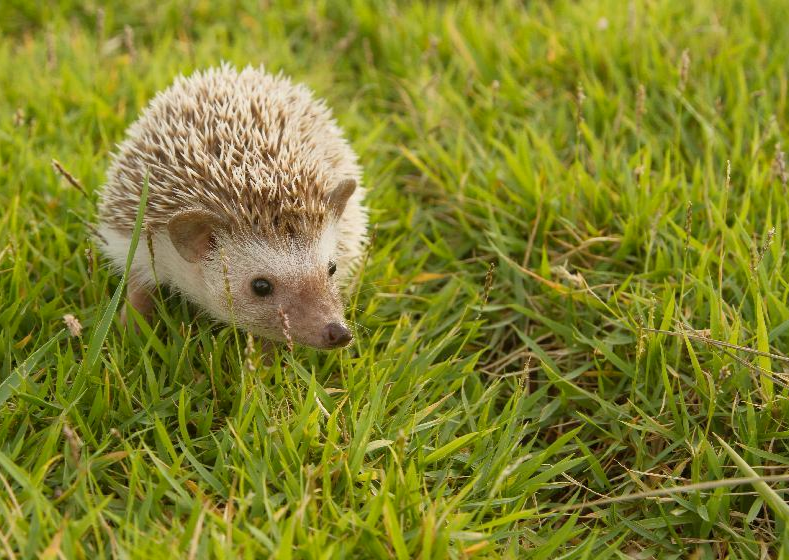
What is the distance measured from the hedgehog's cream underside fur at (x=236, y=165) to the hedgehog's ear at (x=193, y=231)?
0.07 meters

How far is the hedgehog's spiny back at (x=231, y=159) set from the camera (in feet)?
10.8

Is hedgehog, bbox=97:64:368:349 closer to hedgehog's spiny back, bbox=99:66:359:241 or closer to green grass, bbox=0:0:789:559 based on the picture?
Result: hedgehog's spiny back, bbox=99:66:359:241

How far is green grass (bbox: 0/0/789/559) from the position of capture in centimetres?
279

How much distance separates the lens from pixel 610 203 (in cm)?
414

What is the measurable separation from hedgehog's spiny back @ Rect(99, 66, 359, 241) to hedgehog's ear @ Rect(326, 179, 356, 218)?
1.7 inches

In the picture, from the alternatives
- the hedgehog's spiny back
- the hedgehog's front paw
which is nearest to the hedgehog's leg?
the hedgehog's front paw

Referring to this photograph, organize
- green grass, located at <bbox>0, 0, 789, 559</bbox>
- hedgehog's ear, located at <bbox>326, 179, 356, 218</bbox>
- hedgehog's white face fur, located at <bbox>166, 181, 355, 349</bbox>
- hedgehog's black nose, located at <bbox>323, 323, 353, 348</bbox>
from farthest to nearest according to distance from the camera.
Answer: hedgehog's ear, located at <bbox>326, 179, 356, 218</bbox> → hedgehog's white face fur, located at <bbox>166, 181, 355, 349</bbox> → hedgehog's black nose, located at <bbox>323, 323, 353, 348</bbox> → green grass, located at <bbox>0, 0, 789, 559</bbox>

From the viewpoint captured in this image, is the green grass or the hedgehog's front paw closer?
the green grass

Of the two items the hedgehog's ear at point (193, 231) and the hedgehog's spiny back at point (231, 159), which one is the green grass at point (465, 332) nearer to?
the hedgehog's ear at point (193, 231)

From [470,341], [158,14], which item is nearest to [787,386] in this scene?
[470,341]

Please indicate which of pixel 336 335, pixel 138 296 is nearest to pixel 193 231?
pixel 138 296

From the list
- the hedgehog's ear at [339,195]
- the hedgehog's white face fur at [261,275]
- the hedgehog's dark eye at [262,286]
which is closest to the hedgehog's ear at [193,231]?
the hedgehog's white face fur at [261,275]

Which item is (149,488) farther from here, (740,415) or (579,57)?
(579,57)

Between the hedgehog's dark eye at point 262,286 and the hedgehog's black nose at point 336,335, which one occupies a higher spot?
the hedgehog's dark eye at point 262,286
